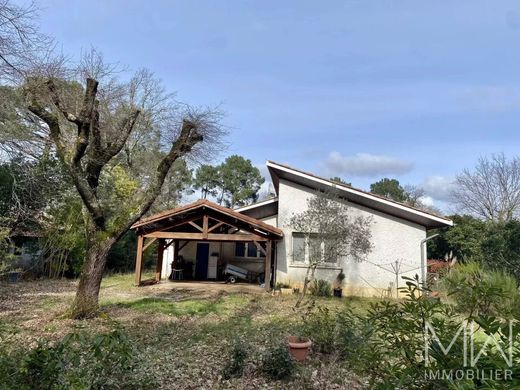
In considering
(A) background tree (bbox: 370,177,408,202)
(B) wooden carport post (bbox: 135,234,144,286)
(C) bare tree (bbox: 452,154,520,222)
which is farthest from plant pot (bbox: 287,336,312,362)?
(A) background tree (bbox: 370,177,408,202)

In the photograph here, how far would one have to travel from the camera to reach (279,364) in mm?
4879

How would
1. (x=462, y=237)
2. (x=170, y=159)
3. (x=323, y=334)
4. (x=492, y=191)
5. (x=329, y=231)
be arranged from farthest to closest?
(x=492, y=191)
(x=462, y=237)
(x=329, y=231)
(x=170, y=159)
(x=323, y=334)

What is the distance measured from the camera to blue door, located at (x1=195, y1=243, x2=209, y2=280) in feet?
59.2

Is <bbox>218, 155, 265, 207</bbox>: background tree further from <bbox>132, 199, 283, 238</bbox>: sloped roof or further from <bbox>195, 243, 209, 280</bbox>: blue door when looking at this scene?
<bbox>132, 199, 283, 238</bbox>: sloped roof

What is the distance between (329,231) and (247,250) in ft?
20.9

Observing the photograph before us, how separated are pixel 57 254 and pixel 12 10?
13.6 m

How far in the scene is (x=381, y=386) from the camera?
1.76 meters

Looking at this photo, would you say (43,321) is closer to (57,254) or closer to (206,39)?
(206,39)

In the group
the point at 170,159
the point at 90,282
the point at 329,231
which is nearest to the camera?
the point at 90,282

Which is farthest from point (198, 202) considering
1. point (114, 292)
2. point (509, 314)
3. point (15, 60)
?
point (509, 314)

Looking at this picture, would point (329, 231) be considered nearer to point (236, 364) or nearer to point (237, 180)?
point (236, 364)

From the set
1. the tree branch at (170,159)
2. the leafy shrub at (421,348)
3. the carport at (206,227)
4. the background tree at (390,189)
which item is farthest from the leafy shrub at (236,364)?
the background tree at (390,189)

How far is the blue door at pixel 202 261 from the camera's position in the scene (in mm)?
18031

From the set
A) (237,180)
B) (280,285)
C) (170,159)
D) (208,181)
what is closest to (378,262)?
(280,285)
